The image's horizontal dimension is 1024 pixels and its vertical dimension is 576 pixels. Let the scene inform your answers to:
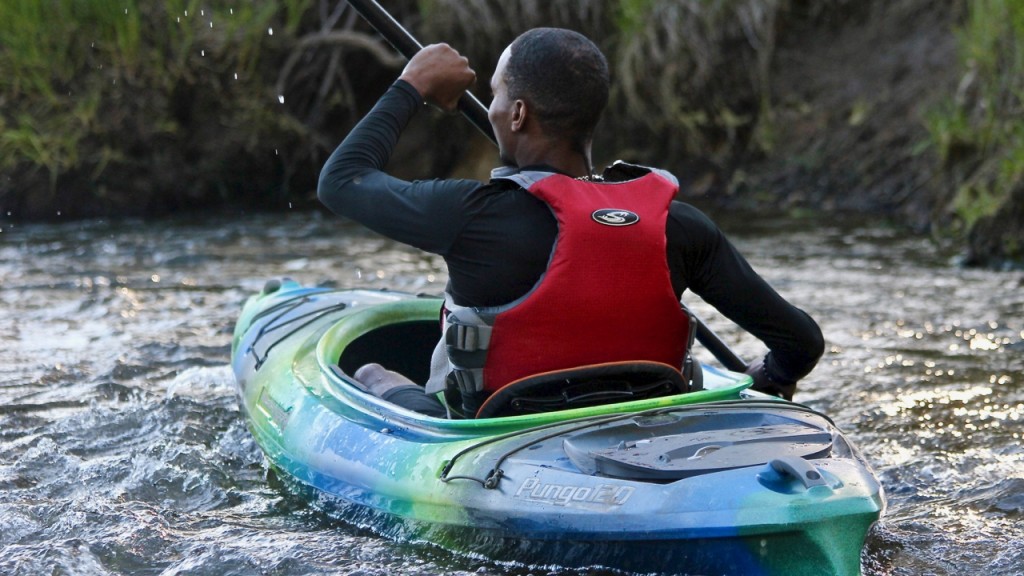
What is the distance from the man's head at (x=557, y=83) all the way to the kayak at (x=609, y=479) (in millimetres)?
587

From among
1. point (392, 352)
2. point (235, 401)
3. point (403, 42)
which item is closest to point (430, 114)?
point (235, 401)

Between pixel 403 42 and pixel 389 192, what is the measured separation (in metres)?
1.05

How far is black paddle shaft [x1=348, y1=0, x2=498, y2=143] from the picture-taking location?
11.5ft

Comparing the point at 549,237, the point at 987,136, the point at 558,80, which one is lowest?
the point at 987,136

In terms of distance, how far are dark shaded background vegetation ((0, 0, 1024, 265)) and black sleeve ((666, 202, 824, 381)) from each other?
534 cm

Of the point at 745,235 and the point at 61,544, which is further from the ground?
the point at 61,544

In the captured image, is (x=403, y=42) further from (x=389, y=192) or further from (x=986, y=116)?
(x=986, y=116)

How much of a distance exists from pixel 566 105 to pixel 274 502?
1305 mm

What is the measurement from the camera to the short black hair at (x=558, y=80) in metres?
2.60

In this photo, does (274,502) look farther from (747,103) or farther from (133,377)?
(747,103)

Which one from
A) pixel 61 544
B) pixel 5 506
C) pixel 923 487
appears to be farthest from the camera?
pixel 923 487

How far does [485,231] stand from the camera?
2.57m

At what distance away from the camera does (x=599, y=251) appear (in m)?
2.54

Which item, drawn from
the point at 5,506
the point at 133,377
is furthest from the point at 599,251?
the point at 133,377
